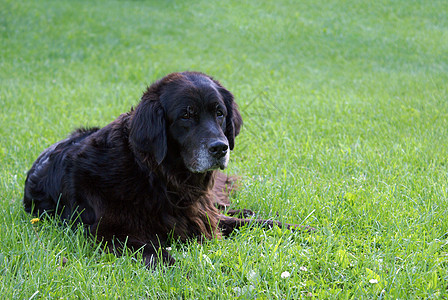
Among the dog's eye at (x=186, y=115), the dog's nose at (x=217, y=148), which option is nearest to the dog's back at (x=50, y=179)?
the dog's eye at (x=186, y=115)

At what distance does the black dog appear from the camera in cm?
317

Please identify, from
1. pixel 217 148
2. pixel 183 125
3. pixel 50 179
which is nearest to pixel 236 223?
pixel 217 148

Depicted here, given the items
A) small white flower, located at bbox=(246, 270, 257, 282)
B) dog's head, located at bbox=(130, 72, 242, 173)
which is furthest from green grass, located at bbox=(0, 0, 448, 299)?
dog's head, located at bbox=(130, 72, 242, 173)

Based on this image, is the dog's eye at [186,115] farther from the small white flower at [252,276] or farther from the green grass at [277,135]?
the small white flower at [252,276]

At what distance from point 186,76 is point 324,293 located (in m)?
1.82

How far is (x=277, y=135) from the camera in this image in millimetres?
6051

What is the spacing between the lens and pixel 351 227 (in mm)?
3428

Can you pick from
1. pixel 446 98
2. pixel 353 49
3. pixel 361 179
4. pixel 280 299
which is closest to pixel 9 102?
pixel 361 179

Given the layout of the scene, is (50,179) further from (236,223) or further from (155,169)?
(236,223)

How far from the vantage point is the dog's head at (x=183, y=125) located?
3.16 meters

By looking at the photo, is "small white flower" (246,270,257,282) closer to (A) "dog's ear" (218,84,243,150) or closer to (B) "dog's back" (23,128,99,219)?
(A) "dog's ear" (218,84,243,150)

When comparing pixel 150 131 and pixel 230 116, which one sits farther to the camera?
pixel 230 116

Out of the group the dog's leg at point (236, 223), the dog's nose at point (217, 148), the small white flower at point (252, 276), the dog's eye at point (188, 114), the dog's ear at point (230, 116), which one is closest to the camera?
the small white flower at point (252, 276)

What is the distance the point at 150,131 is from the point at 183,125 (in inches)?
9.6
